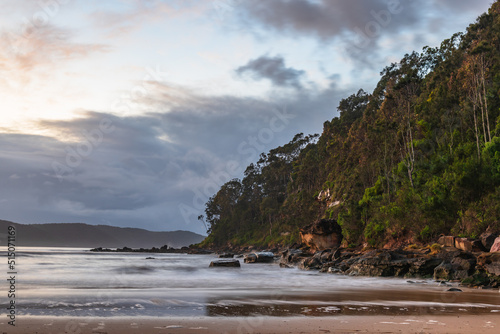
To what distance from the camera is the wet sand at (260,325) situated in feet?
27.1

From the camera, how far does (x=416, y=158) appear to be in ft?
162

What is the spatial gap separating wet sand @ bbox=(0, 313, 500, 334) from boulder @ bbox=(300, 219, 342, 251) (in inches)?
1755

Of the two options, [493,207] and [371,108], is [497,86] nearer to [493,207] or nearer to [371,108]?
[493,207]

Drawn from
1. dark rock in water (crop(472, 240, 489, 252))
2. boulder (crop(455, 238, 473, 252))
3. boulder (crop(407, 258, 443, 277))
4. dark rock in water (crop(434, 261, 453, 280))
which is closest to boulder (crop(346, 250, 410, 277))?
boulder (crop(407, 258, 443, 277))

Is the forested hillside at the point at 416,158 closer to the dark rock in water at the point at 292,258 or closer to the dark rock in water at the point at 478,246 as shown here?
the dark rock in water at the point at 478,246

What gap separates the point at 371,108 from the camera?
76875 mm

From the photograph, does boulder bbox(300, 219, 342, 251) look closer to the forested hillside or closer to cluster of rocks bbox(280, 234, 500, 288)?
the forested hillside

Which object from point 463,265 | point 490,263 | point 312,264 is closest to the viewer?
point 490,263

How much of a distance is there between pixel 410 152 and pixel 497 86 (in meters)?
11.3

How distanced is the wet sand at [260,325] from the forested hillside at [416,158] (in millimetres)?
23602

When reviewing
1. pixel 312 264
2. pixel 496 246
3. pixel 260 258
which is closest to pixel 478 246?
pixel 496 246

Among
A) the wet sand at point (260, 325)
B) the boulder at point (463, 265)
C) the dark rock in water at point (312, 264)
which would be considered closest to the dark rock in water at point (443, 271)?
the boulder at point (463, 265)

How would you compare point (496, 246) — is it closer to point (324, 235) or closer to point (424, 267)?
point (424, 267)

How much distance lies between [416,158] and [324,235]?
1440cm
